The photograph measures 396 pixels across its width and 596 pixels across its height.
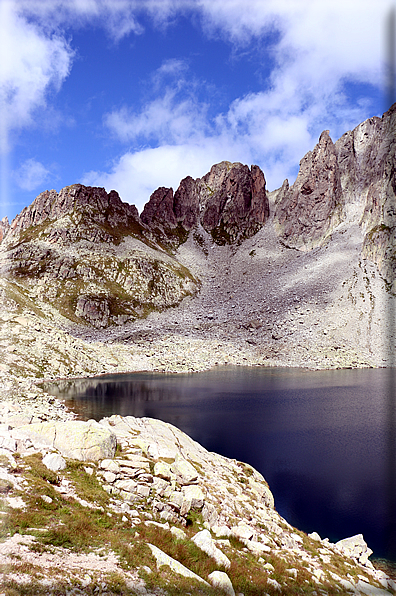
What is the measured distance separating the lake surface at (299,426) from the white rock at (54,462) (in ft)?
44.9

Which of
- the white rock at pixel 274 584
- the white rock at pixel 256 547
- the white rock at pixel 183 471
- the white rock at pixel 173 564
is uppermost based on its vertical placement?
the white rock at pixel 173 564

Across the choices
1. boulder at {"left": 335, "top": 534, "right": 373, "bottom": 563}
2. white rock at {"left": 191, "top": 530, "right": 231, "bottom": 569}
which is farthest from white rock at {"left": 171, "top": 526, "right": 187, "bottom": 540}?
→ boulder at {"left": 335, "top": 534, "right": 373, "bottom": 563}

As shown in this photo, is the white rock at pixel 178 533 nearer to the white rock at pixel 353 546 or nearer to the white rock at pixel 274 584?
the white rock at pixel 274 584

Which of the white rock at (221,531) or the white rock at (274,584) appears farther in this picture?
the white rock at (221,531)

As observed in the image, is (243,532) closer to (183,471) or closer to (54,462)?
(183,471)

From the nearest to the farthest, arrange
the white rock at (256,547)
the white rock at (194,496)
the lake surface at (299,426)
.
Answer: the white rock at (256,547)
the white rock at (194,496)
the lake surface at (299,426)

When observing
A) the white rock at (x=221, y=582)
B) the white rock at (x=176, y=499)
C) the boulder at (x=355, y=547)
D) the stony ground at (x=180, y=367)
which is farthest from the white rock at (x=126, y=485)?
the boulder at (x=355, y=547)

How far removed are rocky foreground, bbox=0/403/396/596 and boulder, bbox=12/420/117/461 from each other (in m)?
0.06

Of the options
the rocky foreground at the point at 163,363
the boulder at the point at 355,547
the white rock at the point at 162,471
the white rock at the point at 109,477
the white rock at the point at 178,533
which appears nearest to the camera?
the rocky foreground at the point at 163,363

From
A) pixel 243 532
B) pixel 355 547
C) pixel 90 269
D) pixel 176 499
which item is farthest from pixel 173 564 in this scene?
pixel 90 269

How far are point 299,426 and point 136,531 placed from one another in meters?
36.7

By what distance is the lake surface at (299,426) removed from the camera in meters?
25.1

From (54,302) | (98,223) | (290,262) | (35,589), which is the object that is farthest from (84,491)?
(98,223)

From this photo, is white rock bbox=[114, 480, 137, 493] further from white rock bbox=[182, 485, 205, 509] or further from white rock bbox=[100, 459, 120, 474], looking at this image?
white rock bbox=[182, 485, 205, 509]
